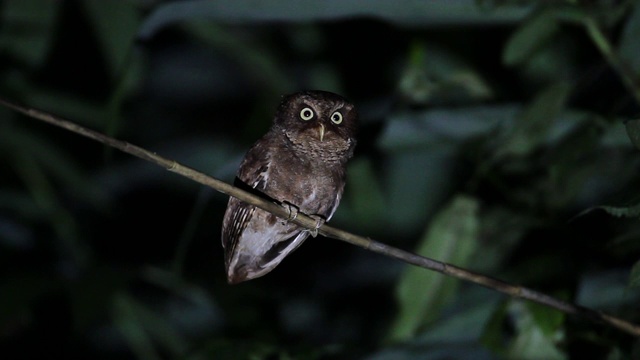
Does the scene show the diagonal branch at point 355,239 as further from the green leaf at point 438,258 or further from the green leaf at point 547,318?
the green leaf at point 438,258

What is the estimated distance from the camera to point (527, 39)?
305cm

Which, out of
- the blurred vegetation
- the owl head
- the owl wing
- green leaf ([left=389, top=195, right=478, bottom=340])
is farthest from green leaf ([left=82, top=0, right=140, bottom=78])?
green leaf ([left=389, top=195, right=478, bottom=340])

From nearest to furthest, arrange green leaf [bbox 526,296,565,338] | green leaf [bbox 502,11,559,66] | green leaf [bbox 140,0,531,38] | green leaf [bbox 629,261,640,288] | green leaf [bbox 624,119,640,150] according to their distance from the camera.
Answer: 1. green leaf [bbox 624,119,640,150]
2. green leaf [bbox 629,261,640,288]
3. green leaf [bbox 526,296,565,338]
4. green leaf [bbox 140,0,531,38]
5. green leaf [bbox 502,11,559,66]

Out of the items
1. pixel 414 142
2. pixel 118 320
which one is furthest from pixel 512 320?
pixel 118 320

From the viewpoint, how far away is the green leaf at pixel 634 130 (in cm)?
170

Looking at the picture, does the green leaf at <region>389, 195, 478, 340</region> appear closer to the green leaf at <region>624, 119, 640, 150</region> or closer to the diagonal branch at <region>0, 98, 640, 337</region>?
the diagonal branch at <region>0, 98, 640, 337</region>

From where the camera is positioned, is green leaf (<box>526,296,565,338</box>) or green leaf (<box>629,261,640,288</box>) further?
green leaf (<box>526,296,565,338</box>)

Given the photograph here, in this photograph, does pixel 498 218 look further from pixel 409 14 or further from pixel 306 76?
pixel 306 76

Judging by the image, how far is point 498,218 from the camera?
3514mm

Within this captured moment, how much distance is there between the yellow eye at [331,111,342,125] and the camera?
9.16 ft

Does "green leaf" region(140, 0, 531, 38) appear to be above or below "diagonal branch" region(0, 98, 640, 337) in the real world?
above

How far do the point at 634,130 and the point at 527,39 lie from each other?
4.61ft

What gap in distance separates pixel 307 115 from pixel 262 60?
1657mm

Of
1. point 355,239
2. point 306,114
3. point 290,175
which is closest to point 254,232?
point 290,175
